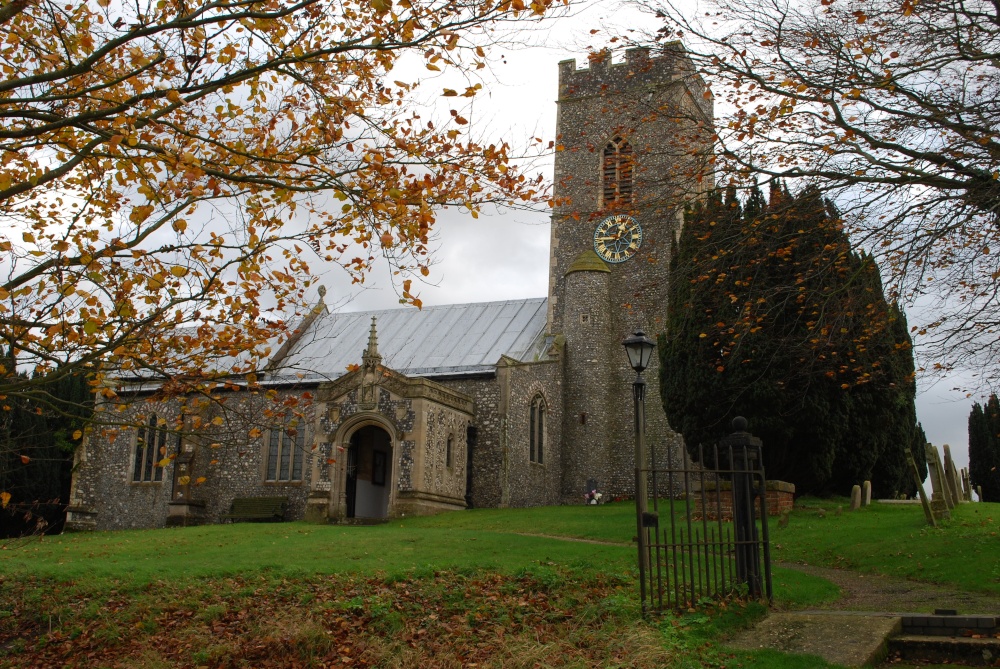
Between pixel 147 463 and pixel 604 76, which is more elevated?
pixel 604 76

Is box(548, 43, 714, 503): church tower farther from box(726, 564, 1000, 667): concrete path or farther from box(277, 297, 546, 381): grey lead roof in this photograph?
box(726, 564, 1000, 667): concrete path

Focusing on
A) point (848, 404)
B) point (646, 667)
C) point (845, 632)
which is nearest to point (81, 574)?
point (646, 667)

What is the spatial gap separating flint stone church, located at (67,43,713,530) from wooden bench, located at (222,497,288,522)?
39 cm

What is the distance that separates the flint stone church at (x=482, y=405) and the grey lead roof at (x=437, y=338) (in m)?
0.08

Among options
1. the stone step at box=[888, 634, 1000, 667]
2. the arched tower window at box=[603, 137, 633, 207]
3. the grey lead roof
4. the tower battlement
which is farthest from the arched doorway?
the stone step at box=[888, 634, 1000, 667]

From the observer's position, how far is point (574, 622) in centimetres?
899

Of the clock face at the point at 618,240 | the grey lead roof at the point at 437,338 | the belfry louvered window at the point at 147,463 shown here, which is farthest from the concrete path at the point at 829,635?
the belfry louvered window at the point at 147,463

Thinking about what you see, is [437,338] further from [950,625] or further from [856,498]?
[950,625]

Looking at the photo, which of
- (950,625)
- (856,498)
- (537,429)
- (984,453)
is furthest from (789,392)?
(984,453)

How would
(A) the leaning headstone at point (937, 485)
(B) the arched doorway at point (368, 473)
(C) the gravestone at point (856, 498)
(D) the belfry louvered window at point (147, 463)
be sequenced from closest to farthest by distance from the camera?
(A) the leaning headstone at point (937, 485)
(C) the gravestone at point (856, 498)
(B) the arched doorway at point (368, 473)
(D) the belfry louvered window at point (147, 463)

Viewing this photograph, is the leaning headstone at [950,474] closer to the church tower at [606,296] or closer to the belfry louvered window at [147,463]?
the church tower at [606,296]

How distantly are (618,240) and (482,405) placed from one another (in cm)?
738

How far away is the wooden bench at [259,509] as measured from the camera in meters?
28.0

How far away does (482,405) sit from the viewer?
2758 cm
